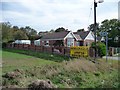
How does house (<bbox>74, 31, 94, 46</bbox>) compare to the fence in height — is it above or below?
above

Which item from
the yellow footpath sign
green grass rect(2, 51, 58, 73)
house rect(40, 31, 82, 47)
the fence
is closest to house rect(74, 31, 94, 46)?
house rect(40, 31, 82, 47)

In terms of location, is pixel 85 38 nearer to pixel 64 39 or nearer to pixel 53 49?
pixel 64 39

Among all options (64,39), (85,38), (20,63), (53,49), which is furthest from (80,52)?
(85,38)

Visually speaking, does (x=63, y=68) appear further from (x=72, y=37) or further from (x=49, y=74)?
(x=72, y=37)

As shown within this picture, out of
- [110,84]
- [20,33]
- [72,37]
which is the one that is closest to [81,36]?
[72,37]

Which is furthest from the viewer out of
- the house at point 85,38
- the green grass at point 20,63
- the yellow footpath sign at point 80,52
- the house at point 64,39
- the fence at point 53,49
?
the house at point 85,38

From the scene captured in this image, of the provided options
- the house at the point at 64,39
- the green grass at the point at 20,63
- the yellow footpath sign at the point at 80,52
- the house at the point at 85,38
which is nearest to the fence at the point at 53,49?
the yellow footpath sign at the point at 80,52

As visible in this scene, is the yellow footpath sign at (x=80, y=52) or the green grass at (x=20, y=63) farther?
the yellow footpath sign at (x=80, y=52)

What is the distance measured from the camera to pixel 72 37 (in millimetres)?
57625

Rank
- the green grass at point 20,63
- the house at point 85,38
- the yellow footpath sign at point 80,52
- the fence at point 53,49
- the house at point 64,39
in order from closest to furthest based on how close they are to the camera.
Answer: the green grass at point 20,63 → the yellow footpath sign at point 80,52 → the fence at point 53,49 → the house at point 64,39 → the house at point 85,38

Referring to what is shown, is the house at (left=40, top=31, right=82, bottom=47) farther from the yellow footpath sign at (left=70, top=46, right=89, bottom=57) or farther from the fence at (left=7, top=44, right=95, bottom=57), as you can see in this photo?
the yellow footpath sign at (left=70, top=46, right=89, bottom=57)

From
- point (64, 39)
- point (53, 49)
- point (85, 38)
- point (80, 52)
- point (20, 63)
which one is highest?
point (85, 38)

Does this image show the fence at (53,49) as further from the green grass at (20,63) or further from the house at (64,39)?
the house at (64,39)

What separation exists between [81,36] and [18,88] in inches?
2135
